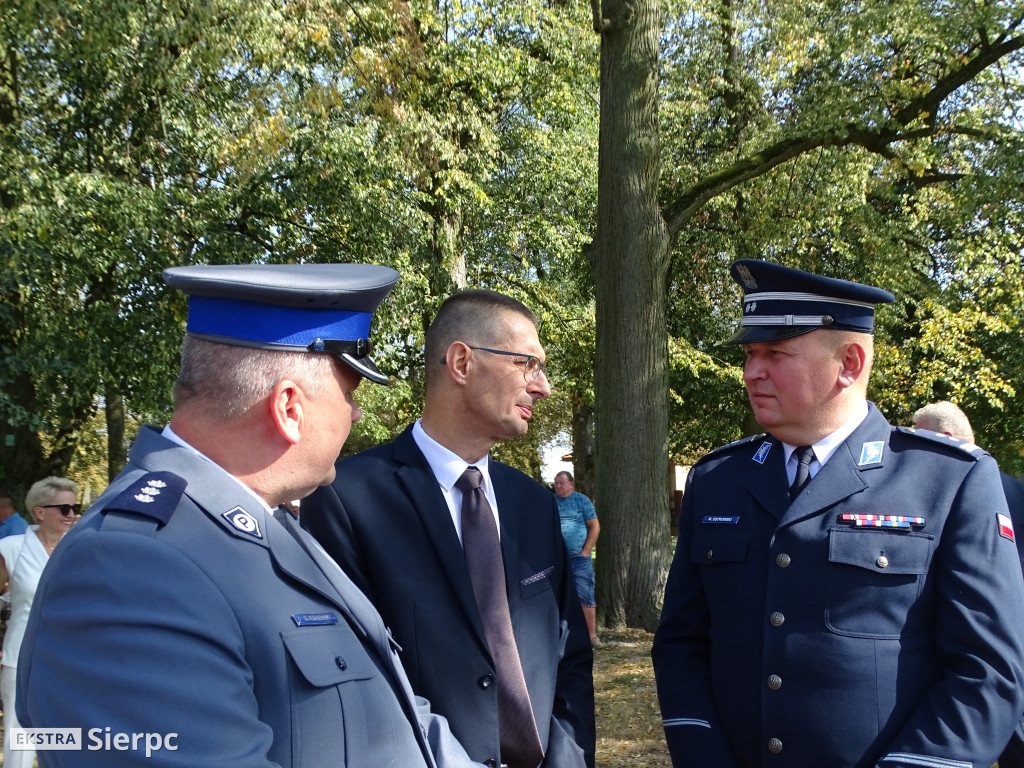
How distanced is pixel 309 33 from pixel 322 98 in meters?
0.79

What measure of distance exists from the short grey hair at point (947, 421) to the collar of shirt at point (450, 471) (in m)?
3.04

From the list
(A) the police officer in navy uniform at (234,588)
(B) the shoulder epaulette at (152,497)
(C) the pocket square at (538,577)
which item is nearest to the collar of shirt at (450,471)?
(C) the pocket square at (538,577)

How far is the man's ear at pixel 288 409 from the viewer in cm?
178

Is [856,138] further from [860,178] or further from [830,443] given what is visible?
[830,443]

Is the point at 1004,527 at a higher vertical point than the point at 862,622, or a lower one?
higher

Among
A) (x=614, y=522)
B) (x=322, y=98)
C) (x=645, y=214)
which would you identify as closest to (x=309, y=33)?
(x=322, y=98)

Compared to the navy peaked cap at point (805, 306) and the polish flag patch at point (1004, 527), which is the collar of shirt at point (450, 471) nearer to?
the navy peaked cap at point (805, 306)

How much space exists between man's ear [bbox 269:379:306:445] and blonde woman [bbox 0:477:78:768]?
12.8ft

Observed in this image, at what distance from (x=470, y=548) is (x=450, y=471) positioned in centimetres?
24

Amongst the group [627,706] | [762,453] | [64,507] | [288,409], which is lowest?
[627,706]

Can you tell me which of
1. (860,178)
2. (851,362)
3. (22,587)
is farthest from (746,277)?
(860,178)

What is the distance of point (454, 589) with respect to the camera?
2580mm

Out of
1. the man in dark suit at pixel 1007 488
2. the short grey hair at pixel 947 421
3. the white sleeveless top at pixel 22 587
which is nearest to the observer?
the man in dark suit at pixel 1007 488

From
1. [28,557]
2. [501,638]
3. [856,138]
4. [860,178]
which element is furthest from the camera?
[860,178]
